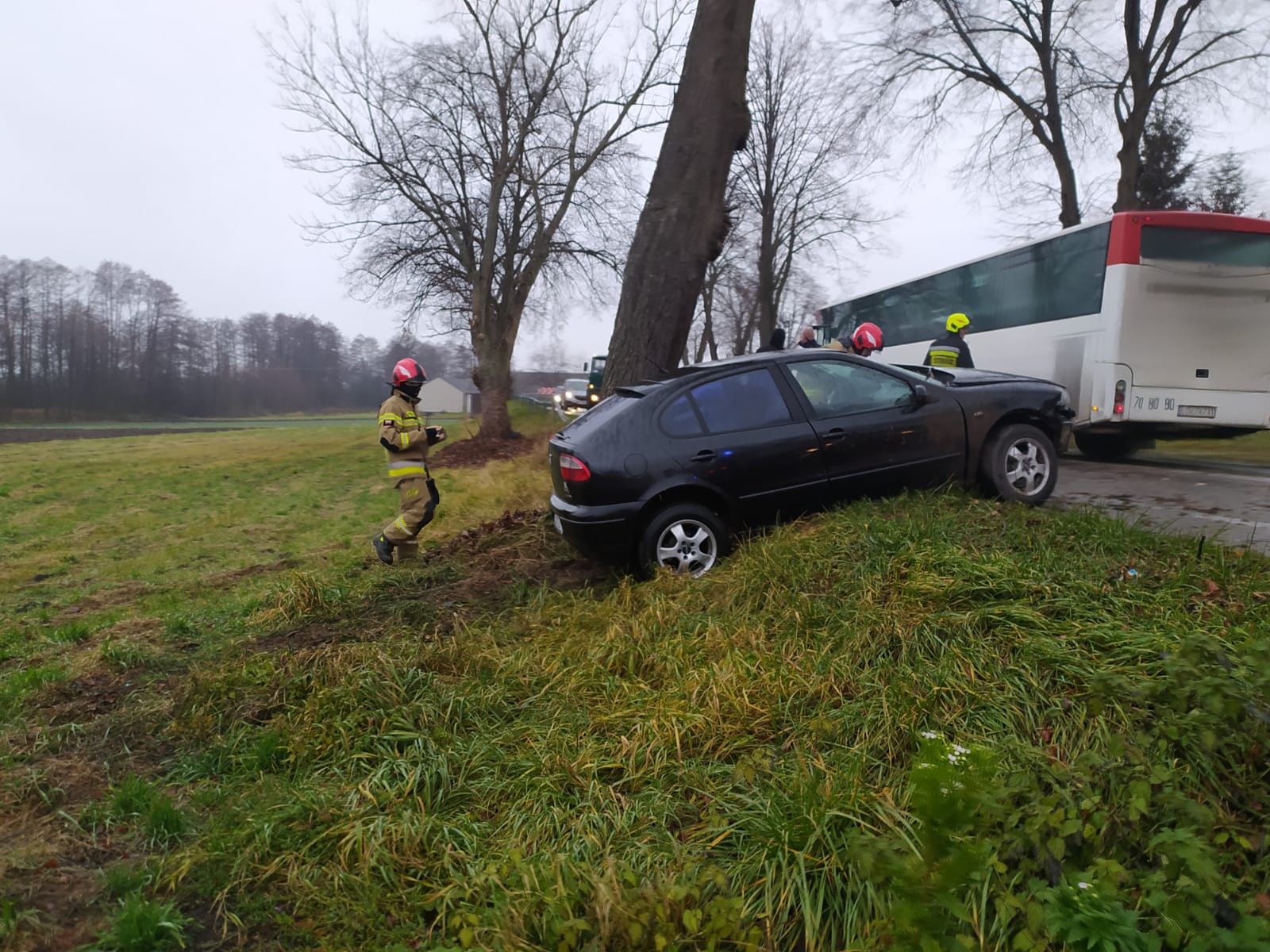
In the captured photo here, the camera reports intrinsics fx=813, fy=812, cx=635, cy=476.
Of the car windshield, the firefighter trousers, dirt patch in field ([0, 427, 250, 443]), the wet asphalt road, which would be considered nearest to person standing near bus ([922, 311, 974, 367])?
Answer: the wet asphalt road

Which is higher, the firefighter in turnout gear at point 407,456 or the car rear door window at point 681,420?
the car rear door window at point 681,420

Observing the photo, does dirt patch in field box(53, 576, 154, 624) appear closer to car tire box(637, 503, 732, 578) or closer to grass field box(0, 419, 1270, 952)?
grass field box(0, 419, 1270, 952)

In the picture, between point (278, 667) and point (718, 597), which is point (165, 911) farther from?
point (718, 597)

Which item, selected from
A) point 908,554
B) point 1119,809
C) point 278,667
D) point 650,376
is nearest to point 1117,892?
point 1119,809

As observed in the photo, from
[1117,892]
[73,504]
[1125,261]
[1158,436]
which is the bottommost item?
[73,504]

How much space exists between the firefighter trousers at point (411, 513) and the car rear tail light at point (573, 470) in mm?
2203

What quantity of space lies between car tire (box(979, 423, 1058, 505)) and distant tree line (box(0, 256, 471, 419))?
40549mm

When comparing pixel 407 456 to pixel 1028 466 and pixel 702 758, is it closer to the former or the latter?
pixel 702 758

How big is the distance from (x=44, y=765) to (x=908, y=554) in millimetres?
4312

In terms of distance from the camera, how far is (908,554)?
177 inches

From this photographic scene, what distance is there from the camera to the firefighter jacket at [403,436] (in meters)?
7.52

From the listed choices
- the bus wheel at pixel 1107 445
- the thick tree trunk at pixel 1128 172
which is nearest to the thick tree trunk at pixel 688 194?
the bus wheel at pixel 1107 445

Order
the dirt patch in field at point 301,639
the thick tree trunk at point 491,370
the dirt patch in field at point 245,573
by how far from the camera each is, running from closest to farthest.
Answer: the dirt patch in field at point 301,639, the dirt patch in field at point 245,573, the thick tree trunk at point 491,370

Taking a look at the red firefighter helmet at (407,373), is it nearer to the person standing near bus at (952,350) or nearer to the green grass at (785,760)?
the green grass at (785,760)
